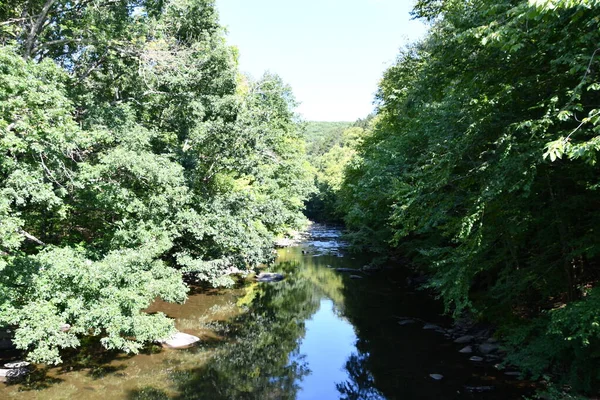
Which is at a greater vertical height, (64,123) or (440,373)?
(64,123)

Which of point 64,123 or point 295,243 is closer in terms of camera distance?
point 64,123

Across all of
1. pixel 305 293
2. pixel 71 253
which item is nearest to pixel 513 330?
pixel 71 253

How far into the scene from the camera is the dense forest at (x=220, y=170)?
22.1 feet

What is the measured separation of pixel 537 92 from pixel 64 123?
10907 mm

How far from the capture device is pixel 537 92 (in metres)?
7.56

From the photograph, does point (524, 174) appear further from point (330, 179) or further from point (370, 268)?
point (330, 179)

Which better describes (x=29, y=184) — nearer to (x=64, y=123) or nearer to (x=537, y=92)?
(x=64, y=123)

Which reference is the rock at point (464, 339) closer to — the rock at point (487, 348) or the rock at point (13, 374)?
the rock at point (487, 348)

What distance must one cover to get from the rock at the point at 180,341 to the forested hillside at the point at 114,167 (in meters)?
1.38

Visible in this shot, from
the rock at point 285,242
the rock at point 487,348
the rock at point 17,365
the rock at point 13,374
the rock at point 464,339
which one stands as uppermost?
the rock at point 17,365

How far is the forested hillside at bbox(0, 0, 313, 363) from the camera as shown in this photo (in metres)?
9.20

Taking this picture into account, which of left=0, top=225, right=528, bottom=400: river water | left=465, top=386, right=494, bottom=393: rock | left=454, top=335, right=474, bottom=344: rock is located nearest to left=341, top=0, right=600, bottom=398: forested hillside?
left=465, top=386, right=494, bottom=393: rock

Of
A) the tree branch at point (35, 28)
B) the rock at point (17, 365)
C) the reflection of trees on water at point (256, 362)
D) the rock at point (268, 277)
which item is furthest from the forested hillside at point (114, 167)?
the rock at point (268, 277)

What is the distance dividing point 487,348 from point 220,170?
13.3m
